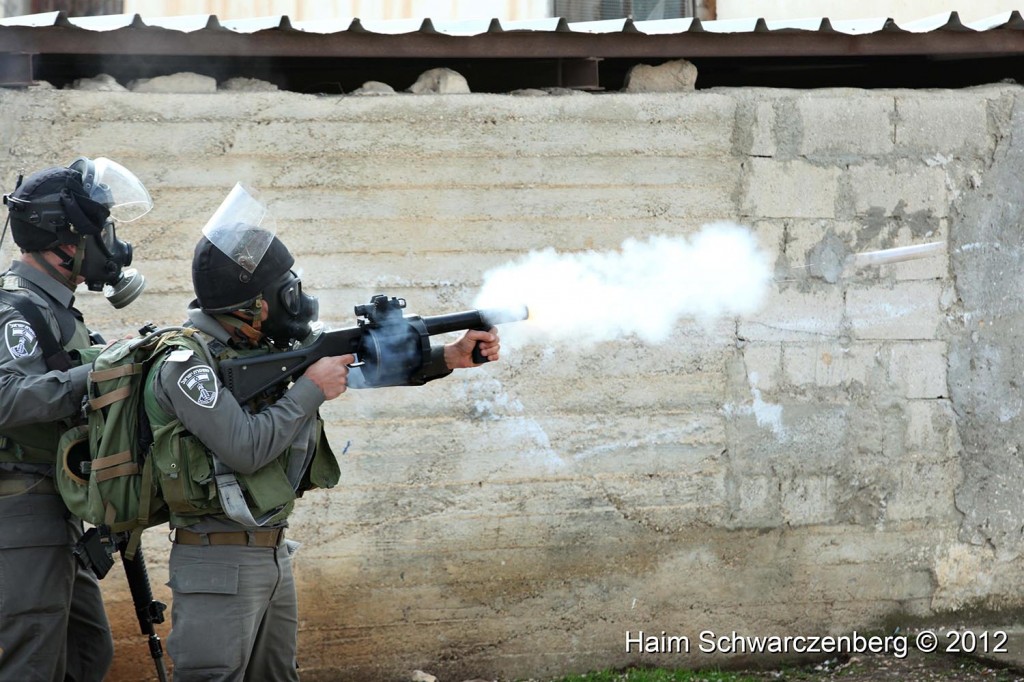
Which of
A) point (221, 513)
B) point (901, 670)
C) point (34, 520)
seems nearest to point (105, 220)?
point (34, 520)

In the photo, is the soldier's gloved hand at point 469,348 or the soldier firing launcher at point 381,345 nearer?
the soldier firing launcher at point 381,345

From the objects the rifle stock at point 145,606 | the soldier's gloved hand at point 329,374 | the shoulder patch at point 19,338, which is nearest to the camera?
the soldier's gloved hand at point 329,374

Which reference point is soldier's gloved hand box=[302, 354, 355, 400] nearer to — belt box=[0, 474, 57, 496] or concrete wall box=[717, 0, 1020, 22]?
belt box=[0, 474, 57, 496]

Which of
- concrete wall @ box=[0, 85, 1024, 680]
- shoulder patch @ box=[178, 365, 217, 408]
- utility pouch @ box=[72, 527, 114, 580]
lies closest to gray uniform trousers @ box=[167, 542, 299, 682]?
utility pouch @ box=[72, 527, 114, 580]

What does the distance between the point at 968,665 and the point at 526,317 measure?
3203mm

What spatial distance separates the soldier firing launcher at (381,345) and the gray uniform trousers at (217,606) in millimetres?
568

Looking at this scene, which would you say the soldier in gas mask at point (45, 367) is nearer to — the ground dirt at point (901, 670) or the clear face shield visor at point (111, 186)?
the clear face shield visor at point (111, 186)

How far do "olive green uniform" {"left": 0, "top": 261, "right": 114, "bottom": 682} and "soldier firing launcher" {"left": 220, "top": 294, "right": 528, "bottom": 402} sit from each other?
2.33 ft

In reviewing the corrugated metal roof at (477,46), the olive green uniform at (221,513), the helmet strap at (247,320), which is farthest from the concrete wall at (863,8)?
the olive green uniform at (221,513)

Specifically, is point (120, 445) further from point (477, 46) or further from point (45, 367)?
point (477, 46)

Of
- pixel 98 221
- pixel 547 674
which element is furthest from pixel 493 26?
pixel 547 674

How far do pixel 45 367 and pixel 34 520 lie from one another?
0.53 metres

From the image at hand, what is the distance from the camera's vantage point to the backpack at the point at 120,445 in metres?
3.41

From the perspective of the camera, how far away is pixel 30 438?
147 inches
